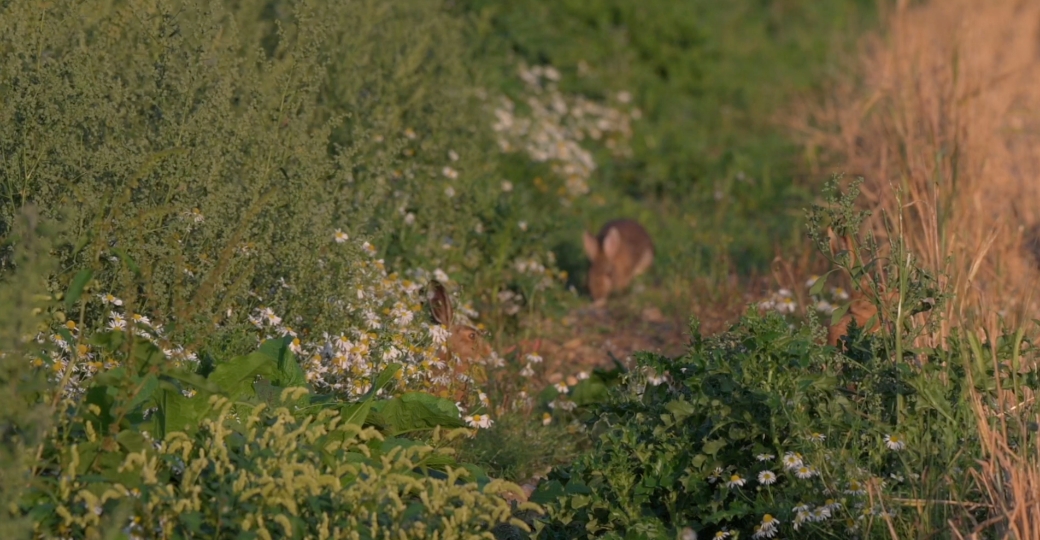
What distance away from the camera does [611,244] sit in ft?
20.1

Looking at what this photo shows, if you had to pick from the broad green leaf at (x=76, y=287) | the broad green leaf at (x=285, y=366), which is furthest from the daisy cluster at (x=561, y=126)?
the broad green leaf at (x=76, y=287)

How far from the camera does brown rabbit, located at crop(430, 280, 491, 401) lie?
13.7 ft

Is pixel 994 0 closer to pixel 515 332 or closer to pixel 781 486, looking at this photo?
pixel 515 332

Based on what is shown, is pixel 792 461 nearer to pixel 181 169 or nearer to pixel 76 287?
pixel 76 287

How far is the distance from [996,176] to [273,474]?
4.84 meters

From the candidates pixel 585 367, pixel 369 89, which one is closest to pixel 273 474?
pixel 585 367

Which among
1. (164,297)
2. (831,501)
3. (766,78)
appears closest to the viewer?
(831,501)

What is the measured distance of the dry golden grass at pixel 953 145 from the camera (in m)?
4.98

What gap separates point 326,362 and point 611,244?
2.48m

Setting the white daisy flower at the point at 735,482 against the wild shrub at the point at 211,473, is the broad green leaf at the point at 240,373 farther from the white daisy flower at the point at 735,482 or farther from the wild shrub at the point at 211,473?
the white daisy flower at the point at 735,482

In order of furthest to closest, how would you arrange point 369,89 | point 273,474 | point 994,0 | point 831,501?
point 994,0, point 369,89, point 831,501, point 273,474

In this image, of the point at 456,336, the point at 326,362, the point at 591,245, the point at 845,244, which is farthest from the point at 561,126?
the point at 326,362

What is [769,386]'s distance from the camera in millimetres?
3297

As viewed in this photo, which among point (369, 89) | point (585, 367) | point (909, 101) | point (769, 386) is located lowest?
point (769, 386)
